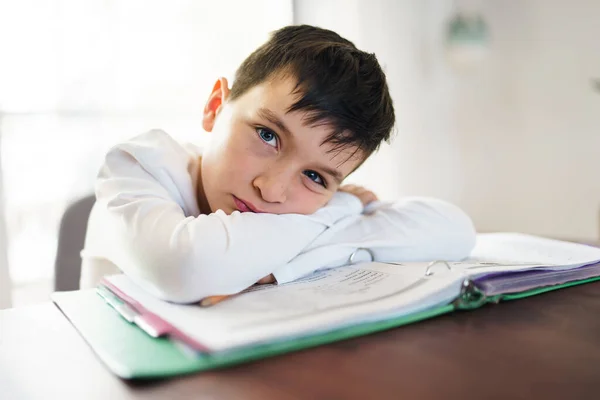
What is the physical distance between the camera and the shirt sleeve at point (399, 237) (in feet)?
2.26

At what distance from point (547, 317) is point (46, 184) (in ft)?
4.00

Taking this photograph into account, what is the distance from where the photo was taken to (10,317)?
54 centimetres

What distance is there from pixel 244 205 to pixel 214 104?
20cm

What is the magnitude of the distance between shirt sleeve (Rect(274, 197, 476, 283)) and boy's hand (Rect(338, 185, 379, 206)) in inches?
2.7

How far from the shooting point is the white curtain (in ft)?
4.24

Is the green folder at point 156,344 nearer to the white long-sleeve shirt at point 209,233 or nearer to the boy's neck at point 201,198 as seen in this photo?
the white long-sleeve shirt at point 209,233

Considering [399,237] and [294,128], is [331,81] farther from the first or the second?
[399,237]

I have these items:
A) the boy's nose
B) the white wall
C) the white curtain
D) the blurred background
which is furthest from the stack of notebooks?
the white wall

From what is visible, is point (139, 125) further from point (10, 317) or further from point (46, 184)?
point (10, 317)

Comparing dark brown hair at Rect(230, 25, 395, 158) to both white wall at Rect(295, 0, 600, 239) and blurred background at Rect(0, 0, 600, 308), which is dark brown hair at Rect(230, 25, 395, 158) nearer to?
blurred background at Rect(0, 0, 600, 308)

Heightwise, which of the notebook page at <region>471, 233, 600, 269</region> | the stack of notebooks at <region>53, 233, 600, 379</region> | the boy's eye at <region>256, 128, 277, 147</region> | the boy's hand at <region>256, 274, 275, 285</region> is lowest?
the notebook page at <region>471, 233, 600, 269</region>

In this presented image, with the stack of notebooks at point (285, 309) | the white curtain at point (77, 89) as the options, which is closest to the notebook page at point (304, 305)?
the stack of notebooks at point (285, 309)

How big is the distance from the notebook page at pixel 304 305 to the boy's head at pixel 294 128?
0.13 m

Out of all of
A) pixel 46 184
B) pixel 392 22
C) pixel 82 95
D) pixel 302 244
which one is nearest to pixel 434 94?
pixel 392 22
